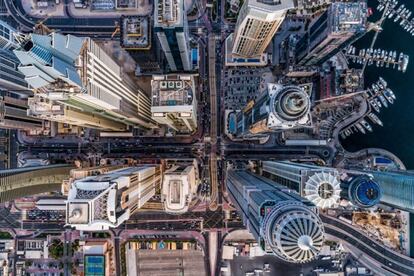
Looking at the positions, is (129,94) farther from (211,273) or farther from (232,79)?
(211,273)

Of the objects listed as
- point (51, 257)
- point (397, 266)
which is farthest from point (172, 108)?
point (397, 266)

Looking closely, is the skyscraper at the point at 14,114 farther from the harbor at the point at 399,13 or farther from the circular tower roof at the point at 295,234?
the harbor at the point at 399,13

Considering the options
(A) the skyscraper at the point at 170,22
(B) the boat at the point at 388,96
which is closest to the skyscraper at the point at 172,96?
(A) the skyscraper at the point at 170,22

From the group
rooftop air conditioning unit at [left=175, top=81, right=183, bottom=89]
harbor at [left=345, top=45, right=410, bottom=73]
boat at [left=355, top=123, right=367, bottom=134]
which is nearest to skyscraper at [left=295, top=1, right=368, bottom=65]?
harbor at [left=345, top=45, right=410, bottom=73]

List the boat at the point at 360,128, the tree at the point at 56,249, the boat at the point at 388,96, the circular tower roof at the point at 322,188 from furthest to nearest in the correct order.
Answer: the boat at the point at 360,128
the tree at the point at 56,249
the boat at the point at 388,96
the circular tower roof at the point at 322,188

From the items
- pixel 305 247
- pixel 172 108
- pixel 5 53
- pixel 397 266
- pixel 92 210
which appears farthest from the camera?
pixel 397 266

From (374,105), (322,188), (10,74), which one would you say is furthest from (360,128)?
(10,74)
